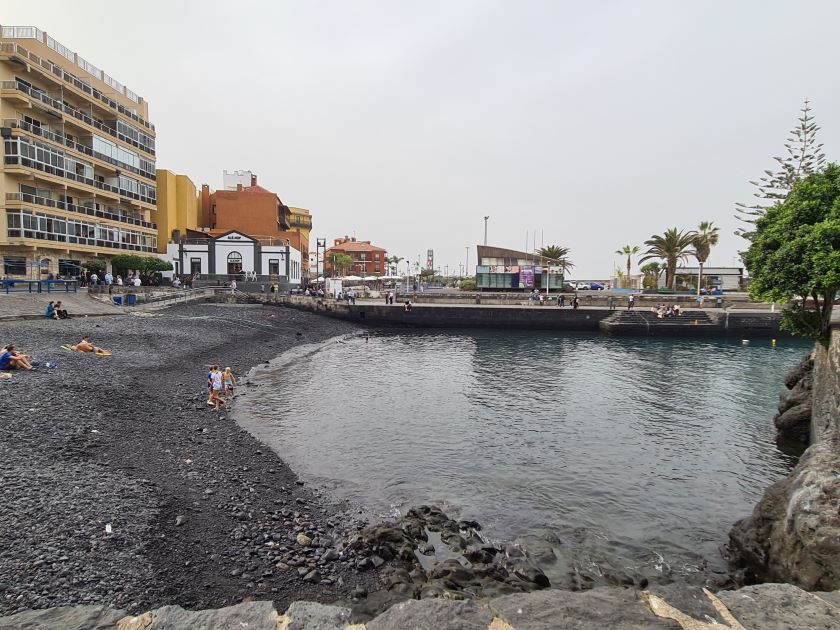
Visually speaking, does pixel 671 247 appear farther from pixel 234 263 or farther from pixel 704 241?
pixel 234 263

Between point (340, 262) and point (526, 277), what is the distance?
62287mm

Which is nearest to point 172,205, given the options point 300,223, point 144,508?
point 300,223

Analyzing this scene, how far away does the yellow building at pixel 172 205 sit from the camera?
58906mm

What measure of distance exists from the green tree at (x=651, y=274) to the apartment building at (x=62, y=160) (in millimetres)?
78763

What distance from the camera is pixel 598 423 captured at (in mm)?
18609

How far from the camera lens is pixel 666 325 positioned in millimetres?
47750

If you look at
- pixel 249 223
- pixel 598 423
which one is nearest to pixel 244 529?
pixel 598 423

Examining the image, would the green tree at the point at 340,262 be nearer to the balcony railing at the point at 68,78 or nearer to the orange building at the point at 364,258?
the orange building at the point at 364,258

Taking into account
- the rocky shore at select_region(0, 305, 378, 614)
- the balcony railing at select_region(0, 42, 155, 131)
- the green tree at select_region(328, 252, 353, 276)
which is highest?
the balcony railing at select_region(0, 42, 155, 131)

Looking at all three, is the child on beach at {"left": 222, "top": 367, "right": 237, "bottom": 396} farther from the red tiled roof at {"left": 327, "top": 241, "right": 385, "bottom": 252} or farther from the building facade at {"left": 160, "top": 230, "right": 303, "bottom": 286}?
the red tiled roof at {"left": 327, "top": 241, "right": 385, "bottom": 252}

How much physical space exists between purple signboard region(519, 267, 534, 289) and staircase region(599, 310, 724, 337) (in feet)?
75.9

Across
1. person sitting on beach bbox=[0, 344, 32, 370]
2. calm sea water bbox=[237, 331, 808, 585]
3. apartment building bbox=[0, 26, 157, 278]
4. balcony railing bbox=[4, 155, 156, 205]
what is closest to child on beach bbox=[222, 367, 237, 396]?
calm sea water bbox=[237, 331, 808, 585]

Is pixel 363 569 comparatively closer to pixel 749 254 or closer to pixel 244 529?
pixel 244 529

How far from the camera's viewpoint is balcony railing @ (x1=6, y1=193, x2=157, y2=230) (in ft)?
124
